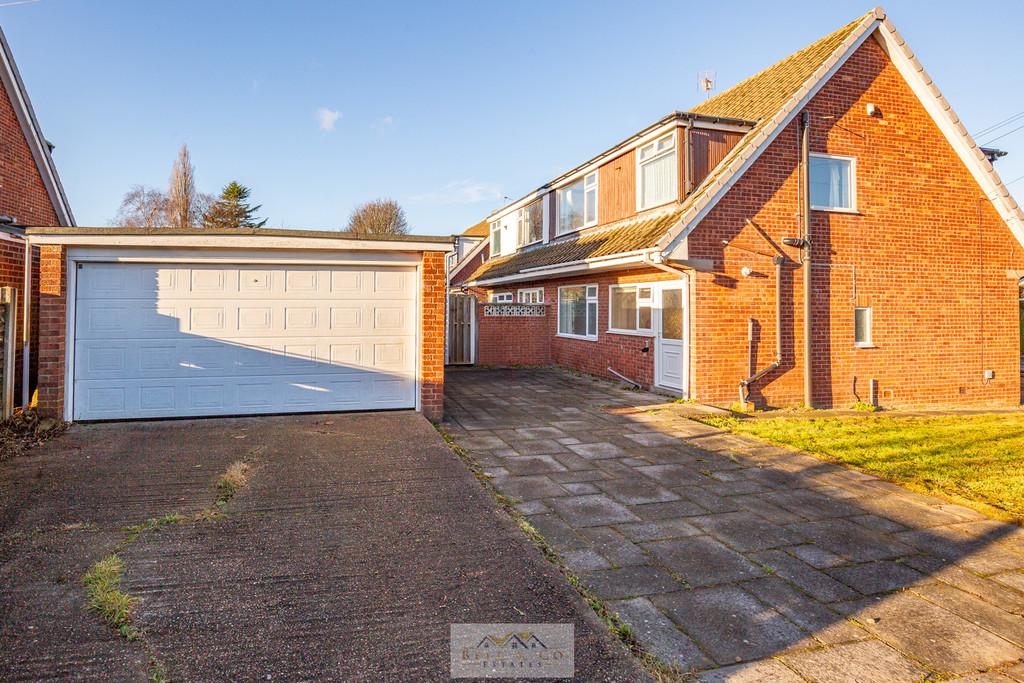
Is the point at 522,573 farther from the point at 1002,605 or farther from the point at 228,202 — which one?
the point at 228,202

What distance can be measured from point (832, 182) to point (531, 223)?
909 cm

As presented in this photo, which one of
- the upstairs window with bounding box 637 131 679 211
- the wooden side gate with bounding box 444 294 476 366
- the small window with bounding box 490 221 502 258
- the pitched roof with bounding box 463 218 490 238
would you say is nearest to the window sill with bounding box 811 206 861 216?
the upstairs window with bounding box 637 131 679 211

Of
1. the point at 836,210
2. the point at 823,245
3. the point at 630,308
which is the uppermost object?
the point at 836,210

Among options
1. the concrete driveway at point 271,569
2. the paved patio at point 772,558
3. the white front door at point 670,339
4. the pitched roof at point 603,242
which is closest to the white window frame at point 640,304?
the white front door at point 670,339

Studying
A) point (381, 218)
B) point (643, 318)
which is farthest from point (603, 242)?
point (381, 218)

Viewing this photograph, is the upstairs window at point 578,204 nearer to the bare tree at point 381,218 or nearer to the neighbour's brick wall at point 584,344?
the neighbour's brick wall at point 584,344

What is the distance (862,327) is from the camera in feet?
36.6

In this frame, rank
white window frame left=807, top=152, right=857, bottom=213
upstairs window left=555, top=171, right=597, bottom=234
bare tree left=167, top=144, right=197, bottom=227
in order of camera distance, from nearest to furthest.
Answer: white window frame left=807, top=152, right=857, bottom=213
upstairs window left=555, top=171, right=597, bottom=234
bare tree left=167, top=144, right=197, bottom=227

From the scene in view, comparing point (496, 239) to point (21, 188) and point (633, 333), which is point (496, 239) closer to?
point (633, 333)

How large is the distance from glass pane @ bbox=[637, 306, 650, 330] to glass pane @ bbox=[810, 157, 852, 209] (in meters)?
3.47

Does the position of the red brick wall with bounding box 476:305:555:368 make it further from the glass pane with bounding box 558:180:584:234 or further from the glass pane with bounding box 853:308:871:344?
the glass pane with bounding box 853:308:871:344

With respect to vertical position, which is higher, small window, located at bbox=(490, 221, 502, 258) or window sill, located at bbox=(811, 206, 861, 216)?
small window, located at bbox=(490, 221, 502, 258)

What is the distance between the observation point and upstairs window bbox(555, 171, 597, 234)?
14.3 meters

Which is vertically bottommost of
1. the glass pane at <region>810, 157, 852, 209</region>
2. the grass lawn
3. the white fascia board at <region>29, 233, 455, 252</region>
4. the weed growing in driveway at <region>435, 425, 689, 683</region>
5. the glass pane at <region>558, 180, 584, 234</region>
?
the weed growing in driveway at <region>435, 425, 689, 683</region>
